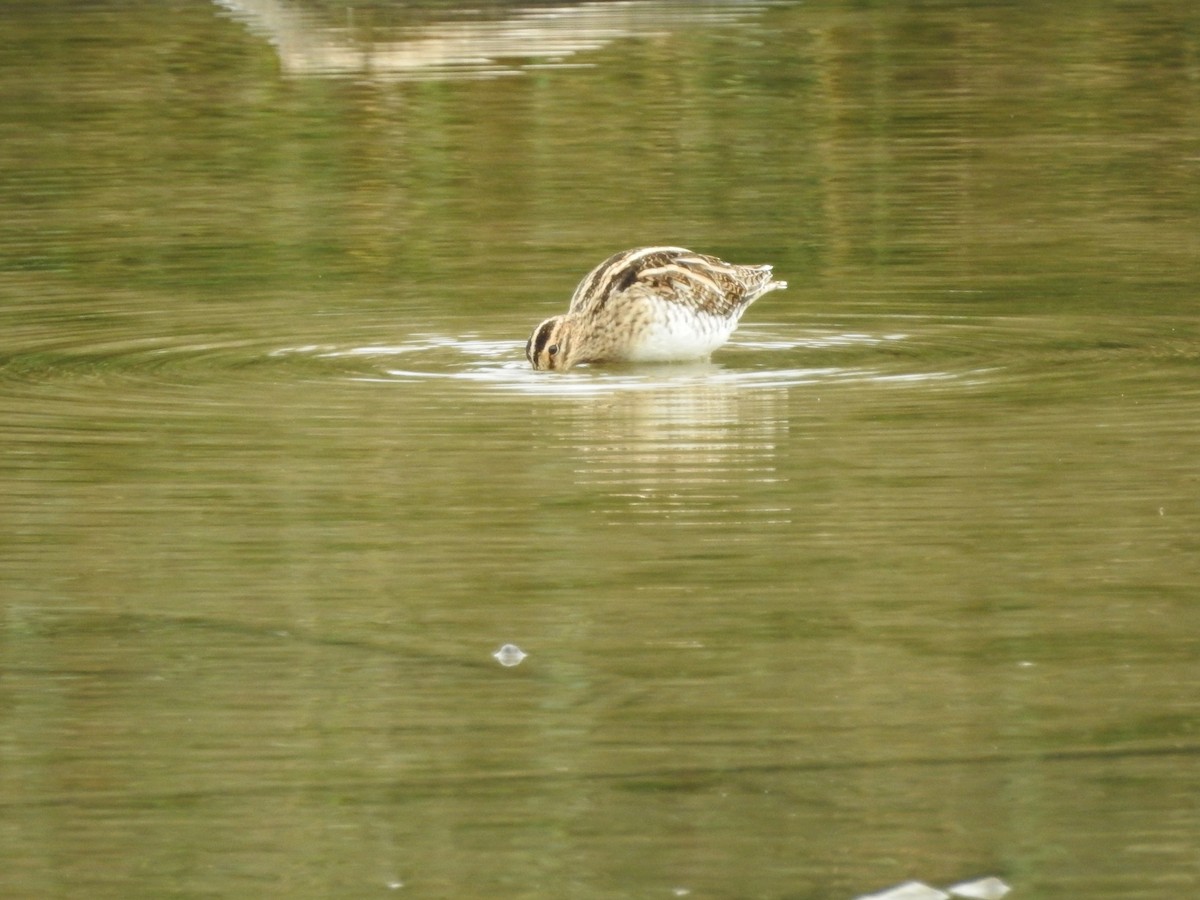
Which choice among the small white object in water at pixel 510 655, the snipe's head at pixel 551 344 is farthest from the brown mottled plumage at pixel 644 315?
the small white object in water at pixel 510 655

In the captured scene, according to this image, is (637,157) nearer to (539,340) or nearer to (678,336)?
(678,336)

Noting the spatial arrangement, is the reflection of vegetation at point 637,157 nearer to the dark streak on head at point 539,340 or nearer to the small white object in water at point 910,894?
the dark streak on head at point 539,340

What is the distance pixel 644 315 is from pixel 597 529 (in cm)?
347

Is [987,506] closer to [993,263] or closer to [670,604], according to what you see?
[670,604]

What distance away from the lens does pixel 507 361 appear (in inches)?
481

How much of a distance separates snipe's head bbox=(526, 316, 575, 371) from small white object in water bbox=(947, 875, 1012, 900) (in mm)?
6503

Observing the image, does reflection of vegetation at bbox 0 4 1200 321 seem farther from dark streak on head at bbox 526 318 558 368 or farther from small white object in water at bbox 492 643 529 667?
small white object in water at bbox 492 643 529 667

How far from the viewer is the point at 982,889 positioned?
552 cm

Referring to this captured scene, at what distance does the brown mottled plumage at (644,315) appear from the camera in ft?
39.6

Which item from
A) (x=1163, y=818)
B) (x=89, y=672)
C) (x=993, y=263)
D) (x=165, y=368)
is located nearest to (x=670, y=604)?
(x=89, y=672)

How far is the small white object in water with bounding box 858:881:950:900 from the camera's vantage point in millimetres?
5480

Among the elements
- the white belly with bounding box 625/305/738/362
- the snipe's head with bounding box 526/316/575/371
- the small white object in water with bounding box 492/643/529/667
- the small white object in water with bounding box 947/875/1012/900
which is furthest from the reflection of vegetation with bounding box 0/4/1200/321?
the small white object in water with bounding box 947/875/1012/900

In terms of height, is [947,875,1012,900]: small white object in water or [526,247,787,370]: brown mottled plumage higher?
[947,875,1012,900]: small white object in water

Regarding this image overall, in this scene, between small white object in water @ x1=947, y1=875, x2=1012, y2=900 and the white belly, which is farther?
the white belly
